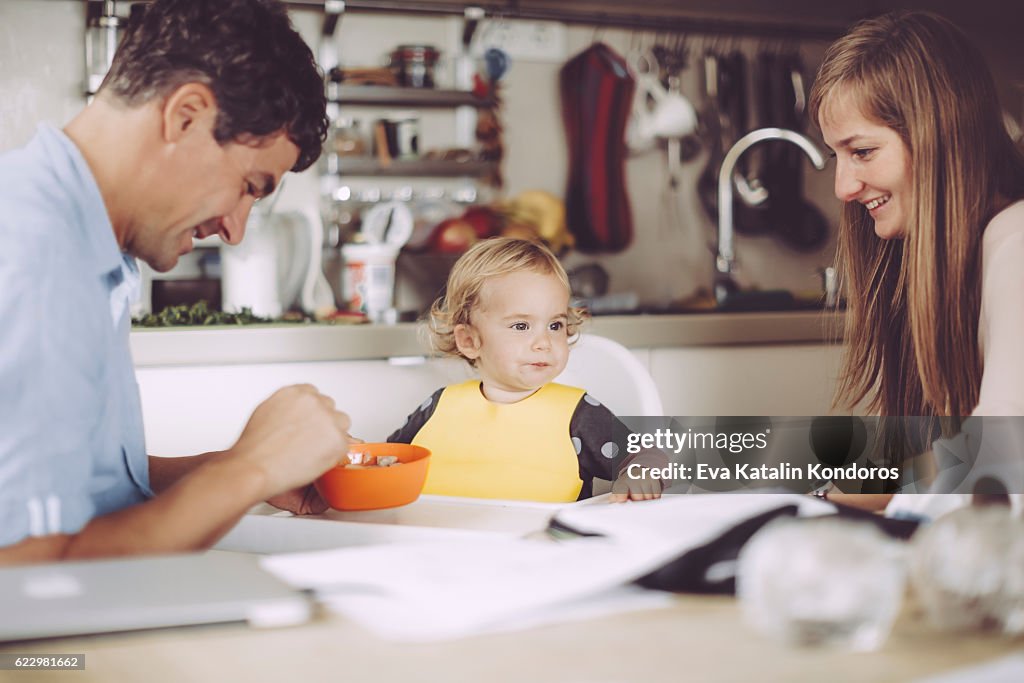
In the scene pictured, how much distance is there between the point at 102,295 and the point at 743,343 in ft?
5.99

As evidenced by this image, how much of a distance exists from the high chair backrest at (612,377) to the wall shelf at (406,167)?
1.12 metres

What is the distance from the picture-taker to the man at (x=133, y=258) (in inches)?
29.2

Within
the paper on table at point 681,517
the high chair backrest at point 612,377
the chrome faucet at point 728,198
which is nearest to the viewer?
the paper on table at point 681,517

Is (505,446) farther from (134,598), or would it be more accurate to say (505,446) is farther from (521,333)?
(134,598)

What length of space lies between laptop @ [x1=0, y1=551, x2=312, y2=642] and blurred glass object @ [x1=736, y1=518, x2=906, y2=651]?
0.85 ft

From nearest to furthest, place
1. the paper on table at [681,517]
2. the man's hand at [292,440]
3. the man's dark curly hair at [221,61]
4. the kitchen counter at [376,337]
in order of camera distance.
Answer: the paper on table at [681,517] → the man's hand at [292,440] → the man's dark curly hair at [221,61] → the kitchen counter at [376,337]

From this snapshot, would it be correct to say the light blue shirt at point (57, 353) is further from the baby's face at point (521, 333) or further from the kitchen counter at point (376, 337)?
the kitchen counter at point (376, 337)

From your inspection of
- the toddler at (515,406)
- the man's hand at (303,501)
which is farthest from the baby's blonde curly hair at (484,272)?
the man's hand at (303,501)

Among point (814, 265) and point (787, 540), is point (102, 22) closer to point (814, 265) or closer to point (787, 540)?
point (814, 265)

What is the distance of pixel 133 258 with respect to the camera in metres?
1.01

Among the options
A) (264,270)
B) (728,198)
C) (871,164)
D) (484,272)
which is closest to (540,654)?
(871,164)

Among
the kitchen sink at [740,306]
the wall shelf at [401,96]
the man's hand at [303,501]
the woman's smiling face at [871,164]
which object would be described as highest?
the wall shelf at [401,96]

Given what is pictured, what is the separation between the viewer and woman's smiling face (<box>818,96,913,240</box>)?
1257mm

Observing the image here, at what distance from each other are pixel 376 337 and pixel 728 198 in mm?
1247
